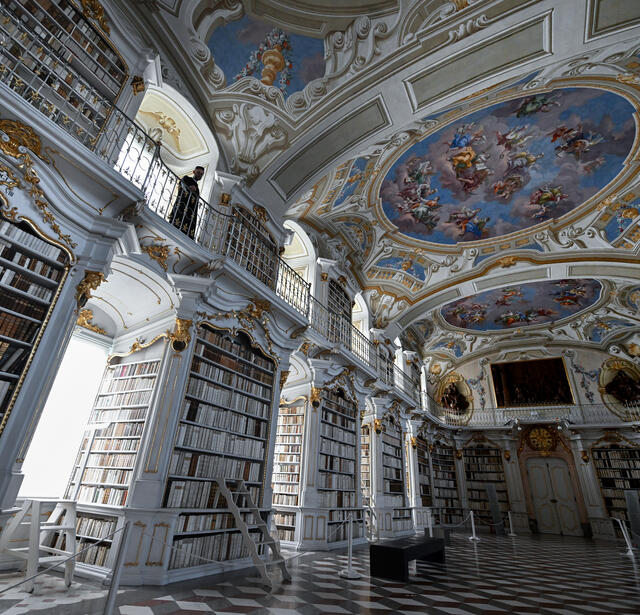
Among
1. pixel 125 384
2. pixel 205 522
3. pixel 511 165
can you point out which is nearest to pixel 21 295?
pixel 125 384

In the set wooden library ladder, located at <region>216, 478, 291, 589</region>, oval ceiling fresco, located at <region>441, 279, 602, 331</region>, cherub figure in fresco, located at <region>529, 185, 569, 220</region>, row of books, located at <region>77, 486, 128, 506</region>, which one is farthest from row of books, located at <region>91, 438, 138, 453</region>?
oval ceiling fresco, located at <region>441, 279, 602, 331</region>

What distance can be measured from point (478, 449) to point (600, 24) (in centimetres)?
1445

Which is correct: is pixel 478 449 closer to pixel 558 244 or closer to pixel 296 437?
pixel 558 244

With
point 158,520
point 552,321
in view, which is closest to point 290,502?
point 158,520

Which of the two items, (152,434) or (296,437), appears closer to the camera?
(152,434)

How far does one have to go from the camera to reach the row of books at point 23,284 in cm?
332

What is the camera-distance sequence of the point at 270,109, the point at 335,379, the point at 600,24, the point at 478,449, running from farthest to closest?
the point at 478,449 → the point at 335,379 → the point at 270,109 → the point at 600,24

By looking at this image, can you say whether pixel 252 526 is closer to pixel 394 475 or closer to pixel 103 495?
pixel 103 495

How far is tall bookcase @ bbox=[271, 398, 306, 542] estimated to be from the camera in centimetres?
689

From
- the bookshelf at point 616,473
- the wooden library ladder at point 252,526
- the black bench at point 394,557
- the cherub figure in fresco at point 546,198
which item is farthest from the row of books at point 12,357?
the bookshelf at point 616,473

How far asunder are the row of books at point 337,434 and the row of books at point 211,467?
2.24 m

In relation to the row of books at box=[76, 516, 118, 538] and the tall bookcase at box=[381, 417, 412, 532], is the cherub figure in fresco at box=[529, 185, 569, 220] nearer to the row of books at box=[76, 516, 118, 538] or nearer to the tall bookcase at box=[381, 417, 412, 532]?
the tall bookcase at box=[381, 417, 412, 532]

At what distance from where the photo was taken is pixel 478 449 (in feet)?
52.1

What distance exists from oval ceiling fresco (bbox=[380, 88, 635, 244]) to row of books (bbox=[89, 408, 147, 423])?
702cm
